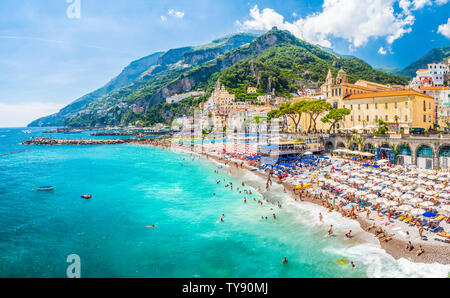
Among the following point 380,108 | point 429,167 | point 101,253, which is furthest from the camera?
point 380,108

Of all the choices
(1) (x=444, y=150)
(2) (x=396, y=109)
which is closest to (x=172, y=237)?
(1) (x=444, y=150)

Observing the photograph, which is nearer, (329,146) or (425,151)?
(425,151)

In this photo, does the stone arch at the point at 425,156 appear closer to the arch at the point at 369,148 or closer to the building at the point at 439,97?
the arch at the point at 369,148

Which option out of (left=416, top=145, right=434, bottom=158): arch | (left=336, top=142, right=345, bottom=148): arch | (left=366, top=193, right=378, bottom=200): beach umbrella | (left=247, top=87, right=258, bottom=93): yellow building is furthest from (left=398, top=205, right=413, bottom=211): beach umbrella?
(left=247, top=87, right=258, bottom=93): yellow building

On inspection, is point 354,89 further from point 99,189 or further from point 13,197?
point 13,197

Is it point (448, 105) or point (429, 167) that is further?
point (448, 105)

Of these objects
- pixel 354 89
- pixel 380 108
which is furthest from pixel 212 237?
pixel 354 89

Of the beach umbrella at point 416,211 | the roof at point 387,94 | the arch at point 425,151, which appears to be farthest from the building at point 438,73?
the beach umbrella at point 416,211

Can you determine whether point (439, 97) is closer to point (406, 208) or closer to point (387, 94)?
point (387, 94)
